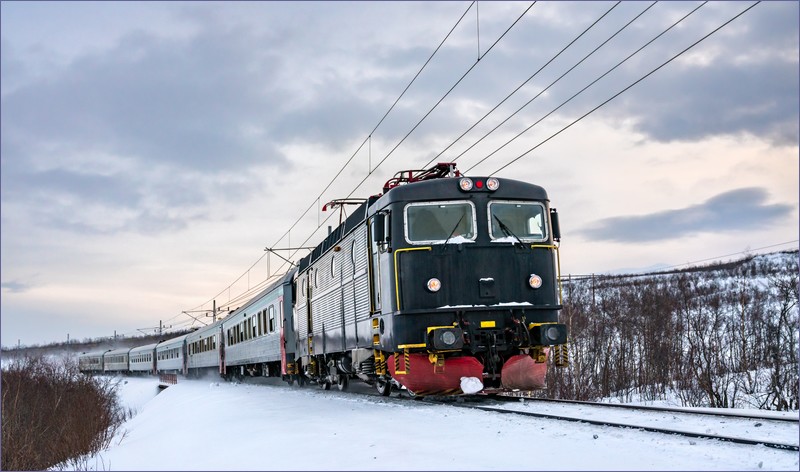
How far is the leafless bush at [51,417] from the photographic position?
16.7m

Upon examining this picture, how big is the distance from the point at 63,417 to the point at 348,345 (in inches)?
642

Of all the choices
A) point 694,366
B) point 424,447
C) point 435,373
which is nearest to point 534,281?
point 435,373

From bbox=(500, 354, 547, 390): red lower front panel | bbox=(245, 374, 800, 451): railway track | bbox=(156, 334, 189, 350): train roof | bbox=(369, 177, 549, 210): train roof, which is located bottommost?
bbox=(245, 374, 800, 451): railway track

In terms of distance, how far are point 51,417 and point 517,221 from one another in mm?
Result: 22080

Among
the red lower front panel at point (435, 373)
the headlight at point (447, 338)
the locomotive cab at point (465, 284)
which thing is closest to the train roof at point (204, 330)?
→ the locomotive cab at point (465, 284)

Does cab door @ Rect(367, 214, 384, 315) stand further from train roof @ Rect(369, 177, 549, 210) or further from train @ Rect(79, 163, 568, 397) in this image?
train roof @ Rect(369, 177, 549, 210)

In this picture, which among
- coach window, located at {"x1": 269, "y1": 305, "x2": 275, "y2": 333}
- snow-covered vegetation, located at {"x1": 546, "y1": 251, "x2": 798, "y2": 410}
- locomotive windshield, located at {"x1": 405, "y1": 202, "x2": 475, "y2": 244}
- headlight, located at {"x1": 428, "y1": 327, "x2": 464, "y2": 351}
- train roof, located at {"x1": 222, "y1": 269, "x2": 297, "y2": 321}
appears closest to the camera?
headlight, located at {"x1": 428, "y1": 327, "x2": 464, "y2": 351}

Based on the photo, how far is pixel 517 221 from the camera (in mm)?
12977

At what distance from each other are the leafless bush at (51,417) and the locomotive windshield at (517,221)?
756 cm

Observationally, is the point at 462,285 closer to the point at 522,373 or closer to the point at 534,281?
the point at 534,281

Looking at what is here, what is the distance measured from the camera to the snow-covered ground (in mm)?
6691

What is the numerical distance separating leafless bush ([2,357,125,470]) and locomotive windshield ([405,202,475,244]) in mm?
6298

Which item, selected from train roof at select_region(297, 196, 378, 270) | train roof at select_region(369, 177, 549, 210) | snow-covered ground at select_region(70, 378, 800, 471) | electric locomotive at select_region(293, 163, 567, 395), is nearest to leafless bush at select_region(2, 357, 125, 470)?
snow-covered ground at select_region(70, 378, 800, 471)

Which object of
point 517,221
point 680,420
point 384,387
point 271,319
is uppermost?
point 517,221
